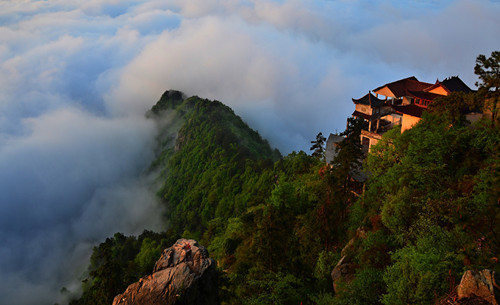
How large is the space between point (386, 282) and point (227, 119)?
4429 inches

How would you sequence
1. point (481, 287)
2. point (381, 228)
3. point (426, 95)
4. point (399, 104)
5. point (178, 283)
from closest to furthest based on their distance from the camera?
1. point (481, 287)
2. point (381, 228)
3. point (178, 283)
4. point (426, 95)
5. point (399, 104)

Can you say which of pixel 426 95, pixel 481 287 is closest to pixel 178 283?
pixel 481 287

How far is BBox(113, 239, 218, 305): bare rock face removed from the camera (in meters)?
26.4

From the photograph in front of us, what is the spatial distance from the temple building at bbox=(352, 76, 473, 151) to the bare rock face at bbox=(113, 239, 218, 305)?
80.2 feet

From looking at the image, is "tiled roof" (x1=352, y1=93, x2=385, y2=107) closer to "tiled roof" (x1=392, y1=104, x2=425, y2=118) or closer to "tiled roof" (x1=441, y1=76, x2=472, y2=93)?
"tiled roof" (x1=441, y1=76, x2=472, y2=93)

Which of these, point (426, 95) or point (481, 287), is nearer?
point (481, 287)

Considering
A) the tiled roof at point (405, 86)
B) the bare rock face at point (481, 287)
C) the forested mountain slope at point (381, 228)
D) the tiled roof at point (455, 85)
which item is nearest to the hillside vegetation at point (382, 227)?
the forested mountain slope at point (381, 228)

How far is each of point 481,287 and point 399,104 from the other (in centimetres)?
3798

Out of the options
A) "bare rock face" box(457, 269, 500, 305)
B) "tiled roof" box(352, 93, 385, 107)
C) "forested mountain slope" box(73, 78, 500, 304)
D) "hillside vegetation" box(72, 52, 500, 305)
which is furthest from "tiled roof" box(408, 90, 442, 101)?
"bare rock face" box(457, 269, 500, 305)

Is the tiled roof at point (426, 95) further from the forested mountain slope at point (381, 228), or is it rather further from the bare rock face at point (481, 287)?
the bare rock face at point (481, 287)

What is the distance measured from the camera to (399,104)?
49094 mm

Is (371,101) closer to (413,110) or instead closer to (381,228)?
(413,110)

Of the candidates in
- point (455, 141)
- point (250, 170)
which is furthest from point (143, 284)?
point (250, 170)

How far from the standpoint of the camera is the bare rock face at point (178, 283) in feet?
86.7
